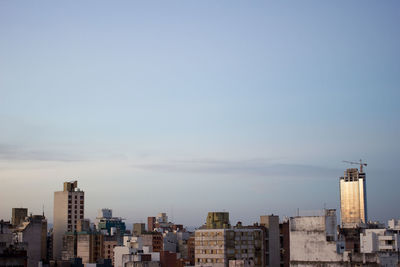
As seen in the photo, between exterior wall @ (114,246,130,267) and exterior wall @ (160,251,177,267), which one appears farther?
exterior wall @ (114,246,130,267)

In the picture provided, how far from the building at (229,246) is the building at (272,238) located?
219cm

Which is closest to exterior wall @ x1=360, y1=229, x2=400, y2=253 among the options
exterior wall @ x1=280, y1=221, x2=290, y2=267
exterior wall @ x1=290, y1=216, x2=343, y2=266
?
exterior wall @ x1=280, y1=221, x2=290, y2=267

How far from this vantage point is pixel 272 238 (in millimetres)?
187000

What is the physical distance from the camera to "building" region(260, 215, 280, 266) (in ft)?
601

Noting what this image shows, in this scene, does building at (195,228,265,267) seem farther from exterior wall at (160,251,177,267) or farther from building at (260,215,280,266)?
exterior wall at (160,251,177,267)

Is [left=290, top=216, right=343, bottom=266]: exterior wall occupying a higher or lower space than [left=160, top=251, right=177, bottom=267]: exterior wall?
higher

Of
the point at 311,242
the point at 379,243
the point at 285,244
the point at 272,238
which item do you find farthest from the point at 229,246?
the point at 311,242

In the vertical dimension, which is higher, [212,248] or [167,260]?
[212,248]

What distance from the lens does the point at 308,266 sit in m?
131

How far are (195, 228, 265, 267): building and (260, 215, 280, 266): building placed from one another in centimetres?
219

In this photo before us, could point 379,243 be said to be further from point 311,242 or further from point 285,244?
point 311,242

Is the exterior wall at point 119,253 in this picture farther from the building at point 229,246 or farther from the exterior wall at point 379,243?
the exterior wall at point 379,243

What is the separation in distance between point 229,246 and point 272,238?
13478 millimetres

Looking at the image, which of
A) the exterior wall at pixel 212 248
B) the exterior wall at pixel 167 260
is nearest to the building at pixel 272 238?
the exterior wall at pixel 212 248
